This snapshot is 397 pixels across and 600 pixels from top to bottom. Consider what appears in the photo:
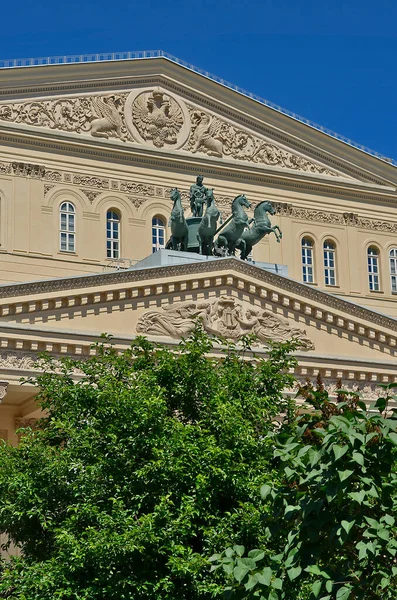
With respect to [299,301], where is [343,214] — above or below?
above

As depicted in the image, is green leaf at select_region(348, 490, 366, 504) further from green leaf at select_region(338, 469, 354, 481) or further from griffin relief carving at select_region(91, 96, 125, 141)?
griffin relief carving at select_region(91, 96, 125, 141)

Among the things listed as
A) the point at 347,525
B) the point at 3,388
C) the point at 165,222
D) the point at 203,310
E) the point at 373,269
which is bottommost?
the point at 347,525

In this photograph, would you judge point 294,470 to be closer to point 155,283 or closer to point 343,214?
point 155,283

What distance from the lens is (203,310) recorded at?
3612cm

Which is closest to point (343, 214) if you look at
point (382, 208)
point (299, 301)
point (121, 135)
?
point (382, 208)

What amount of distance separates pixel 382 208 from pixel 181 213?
1775 centimetres

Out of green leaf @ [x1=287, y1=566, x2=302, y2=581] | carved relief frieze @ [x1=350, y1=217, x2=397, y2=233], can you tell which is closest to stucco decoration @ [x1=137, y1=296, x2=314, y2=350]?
carved relief frieze @ [x1=350, y1=217, x2=397, y2=233]

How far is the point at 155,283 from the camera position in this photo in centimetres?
3534

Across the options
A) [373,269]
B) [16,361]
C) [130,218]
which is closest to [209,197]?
[16,361]

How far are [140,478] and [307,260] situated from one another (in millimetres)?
30319

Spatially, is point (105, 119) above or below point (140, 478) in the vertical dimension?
above

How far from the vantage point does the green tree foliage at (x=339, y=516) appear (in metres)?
14.1

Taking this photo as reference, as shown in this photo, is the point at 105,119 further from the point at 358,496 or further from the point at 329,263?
the point at 358,496

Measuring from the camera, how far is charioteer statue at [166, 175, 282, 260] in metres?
37.5
